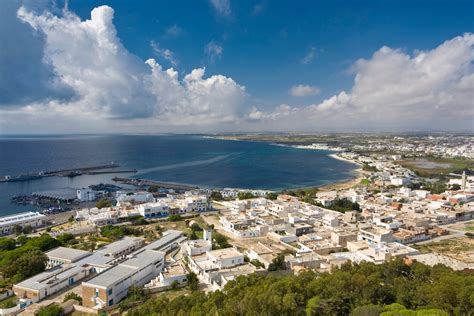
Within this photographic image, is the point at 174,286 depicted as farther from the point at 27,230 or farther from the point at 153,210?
the point at 27,230

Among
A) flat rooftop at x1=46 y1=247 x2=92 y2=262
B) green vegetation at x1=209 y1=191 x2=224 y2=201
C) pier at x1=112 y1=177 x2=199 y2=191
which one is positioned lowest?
pier at x1=112 y1=177 x2=199 y2=191

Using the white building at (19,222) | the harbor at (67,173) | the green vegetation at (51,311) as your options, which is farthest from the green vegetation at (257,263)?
the harbor at (67,173)

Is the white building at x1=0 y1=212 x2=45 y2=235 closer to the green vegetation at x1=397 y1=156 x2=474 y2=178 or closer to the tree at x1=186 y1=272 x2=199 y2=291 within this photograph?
the tree at x1=186 y1=272 x2=199 y2=291

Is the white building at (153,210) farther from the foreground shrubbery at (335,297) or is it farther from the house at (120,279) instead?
the foreground shrubbery at (335,297)

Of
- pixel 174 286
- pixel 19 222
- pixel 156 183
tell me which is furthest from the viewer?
pixel 156 183

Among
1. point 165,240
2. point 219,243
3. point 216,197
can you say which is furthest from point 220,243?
point 216,197

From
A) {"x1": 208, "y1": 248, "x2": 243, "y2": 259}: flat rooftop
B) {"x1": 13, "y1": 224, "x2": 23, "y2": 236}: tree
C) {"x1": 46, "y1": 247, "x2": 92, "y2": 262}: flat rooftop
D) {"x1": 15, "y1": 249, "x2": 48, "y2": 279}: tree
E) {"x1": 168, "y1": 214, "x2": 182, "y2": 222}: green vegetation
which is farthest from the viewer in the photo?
{"x1": 168, "y1": 214, "x2": 182, "y2": 222}: green vegetation

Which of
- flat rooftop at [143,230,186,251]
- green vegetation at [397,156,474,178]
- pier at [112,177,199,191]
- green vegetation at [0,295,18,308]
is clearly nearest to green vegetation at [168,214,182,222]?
flat rooftop at [143,230,186,251]
